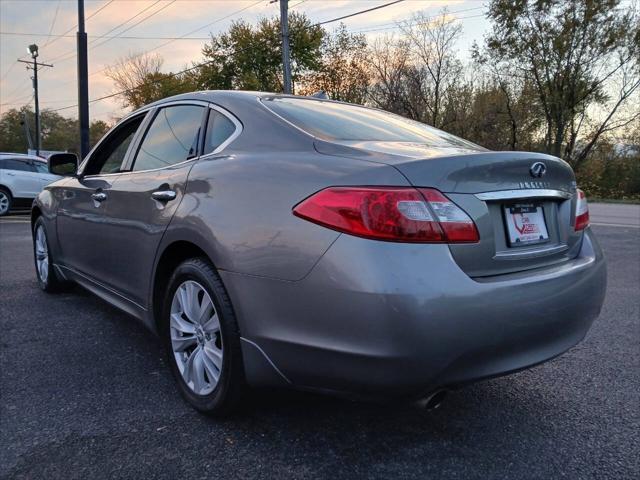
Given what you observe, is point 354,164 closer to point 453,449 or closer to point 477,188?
point 477,188

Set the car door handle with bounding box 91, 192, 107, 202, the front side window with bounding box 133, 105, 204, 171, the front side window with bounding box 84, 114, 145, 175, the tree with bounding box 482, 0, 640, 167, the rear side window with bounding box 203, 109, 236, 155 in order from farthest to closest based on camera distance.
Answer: the tree with bounding box 482, 0, 640, 167 → the front side window with bounding box 84, 114, 145, 175 → the car door handle with bounding box 91, 192, 107, 202 → the front side window with bounding box 133, 105, 204, 171 → the rear side window with bounding box 203, 109, 236, 155

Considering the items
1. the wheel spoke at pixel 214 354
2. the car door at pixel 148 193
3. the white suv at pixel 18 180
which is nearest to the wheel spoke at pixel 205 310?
the wheel spoke at pixel 214 354

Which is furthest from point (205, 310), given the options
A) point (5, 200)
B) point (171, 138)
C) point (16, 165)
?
point (16, 165)

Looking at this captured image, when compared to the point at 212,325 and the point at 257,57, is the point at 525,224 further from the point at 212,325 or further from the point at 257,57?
the point at 257,57

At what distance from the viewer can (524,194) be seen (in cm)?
211

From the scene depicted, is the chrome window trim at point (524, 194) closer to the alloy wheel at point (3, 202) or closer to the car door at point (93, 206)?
the car door at point (93, 206)

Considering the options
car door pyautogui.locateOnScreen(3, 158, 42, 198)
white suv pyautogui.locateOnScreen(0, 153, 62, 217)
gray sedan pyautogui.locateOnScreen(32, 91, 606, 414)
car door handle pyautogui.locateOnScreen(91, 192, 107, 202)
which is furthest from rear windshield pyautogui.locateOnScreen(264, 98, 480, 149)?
car door pyautogui.locateOnScreen(3, 158, 42, 198)

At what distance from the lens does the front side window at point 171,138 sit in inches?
111

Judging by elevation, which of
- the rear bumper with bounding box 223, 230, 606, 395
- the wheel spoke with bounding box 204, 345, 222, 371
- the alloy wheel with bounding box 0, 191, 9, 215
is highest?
the rear bumper with bounding box 223, 230, 606, 395

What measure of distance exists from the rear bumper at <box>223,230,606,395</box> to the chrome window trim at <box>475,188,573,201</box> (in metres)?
0.30

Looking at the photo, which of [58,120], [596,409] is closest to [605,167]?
[596,409]

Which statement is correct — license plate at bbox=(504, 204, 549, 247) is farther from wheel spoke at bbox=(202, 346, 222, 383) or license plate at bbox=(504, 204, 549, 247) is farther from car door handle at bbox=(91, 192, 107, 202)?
car door handle at bbox=(91, 192, 107, 202)

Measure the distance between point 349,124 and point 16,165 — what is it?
12.4 m

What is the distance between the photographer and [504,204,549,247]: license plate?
2.05m
